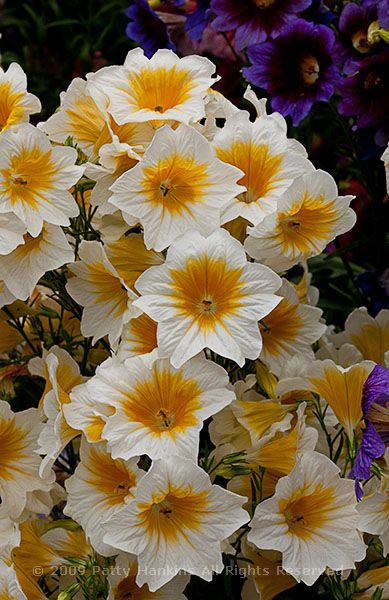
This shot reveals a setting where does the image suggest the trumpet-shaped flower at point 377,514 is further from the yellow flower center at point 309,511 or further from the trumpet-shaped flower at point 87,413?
the trumpet-shaped flower at point 87,413

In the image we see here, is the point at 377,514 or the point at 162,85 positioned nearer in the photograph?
the point at 377,514

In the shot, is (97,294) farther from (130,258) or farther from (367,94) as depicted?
(367,94)

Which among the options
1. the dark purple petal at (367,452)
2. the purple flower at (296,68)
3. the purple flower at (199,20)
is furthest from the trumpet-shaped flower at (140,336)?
the purple flower at (199,20)

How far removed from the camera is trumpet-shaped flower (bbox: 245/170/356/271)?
95cm

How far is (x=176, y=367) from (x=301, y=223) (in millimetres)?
201

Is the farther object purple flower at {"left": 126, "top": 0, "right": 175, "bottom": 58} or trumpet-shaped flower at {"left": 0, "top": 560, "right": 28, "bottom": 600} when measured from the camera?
purple flower at {"left": 126, "top": 0, "right": 175, "bottom": 58}

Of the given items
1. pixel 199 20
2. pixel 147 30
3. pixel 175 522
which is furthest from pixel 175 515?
pixel 147 30

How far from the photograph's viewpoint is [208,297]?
0.94 metres

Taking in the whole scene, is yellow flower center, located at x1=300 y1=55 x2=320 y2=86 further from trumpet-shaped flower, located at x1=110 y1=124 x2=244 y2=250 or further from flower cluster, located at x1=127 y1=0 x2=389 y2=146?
trumpet-shaped flower, located at x1=110 y1=124 x2=244 y2=250

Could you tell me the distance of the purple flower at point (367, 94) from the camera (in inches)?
51.9

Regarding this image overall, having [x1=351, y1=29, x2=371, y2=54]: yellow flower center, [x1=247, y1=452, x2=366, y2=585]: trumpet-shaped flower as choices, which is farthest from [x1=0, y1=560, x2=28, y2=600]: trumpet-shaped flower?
[x1=351, y1=29, x2=371, y2=54]: yellow flower center

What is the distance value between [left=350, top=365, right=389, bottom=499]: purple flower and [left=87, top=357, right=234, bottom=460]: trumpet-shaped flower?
13 centimetres

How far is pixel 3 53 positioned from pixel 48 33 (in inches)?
5.3

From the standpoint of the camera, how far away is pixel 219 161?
0.96 meters
